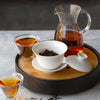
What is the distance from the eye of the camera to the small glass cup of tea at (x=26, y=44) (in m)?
1.04

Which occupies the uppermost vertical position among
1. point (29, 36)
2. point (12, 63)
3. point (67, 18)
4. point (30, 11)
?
point (67, 18)

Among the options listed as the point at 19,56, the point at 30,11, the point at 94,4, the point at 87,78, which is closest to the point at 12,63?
the point at 19,56

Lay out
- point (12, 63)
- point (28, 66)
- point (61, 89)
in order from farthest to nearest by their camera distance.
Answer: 1. point (12, 63)
2. point (28, 66)
3. point (61, 89)

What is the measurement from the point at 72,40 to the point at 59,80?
0.25 m

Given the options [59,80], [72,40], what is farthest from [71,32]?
[59,80]

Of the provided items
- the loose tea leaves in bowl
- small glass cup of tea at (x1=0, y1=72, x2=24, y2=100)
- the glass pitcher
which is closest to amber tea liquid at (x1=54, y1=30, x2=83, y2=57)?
the glass pitcher

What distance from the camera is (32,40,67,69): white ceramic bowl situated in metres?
0.93

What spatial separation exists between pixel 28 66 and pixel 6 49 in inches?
11.9

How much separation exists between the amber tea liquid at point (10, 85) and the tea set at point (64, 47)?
126mm

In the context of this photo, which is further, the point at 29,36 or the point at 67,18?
the point at 29,36

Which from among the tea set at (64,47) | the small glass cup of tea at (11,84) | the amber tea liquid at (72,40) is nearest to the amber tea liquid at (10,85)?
the small glass cup of tea at (11,84)

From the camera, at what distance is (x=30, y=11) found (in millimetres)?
2621

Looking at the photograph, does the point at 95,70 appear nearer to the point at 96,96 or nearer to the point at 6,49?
the point at 96,96

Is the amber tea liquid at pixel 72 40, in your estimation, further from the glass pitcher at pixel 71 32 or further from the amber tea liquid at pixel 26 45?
the amber tea liquid at pixel 26 45
